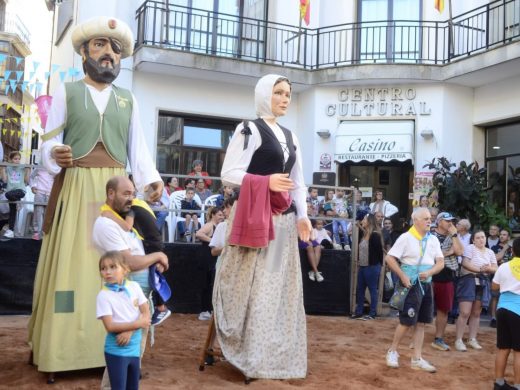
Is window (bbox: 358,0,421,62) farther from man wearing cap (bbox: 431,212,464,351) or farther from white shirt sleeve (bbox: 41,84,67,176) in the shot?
white shirt sleeve (bbox: 41,84,67,176)

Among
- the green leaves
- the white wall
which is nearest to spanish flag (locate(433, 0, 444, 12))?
the white wall

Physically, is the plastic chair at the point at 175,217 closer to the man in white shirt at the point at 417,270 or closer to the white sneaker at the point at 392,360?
the man in white shirt at the point at 417,270

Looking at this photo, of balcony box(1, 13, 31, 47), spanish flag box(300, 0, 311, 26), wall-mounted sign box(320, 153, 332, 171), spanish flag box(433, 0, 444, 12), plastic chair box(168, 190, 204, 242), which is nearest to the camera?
plastic chair box(168, 190, 204, 242)

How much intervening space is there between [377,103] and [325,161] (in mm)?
1833

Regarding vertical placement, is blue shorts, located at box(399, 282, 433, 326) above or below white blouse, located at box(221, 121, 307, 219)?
below

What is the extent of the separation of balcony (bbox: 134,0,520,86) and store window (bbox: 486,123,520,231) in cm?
186

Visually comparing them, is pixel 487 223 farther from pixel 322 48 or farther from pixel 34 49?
pixel 34 49

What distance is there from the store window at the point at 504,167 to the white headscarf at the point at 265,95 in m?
9.75

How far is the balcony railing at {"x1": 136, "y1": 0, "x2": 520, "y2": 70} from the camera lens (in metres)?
13.7

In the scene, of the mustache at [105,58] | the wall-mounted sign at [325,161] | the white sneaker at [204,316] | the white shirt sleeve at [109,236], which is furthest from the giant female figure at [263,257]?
the wall-mounted sign at [325,161]

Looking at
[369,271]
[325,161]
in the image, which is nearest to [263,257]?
[369,271]

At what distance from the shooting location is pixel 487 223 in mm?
11875

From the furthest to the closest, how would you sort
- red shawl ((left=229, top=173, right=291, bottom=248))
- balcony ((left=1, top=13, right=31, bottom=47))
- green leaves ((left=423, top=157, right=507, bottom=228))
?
balcony ((left=1, top=13, right=31, bottom=47)) → green leaves ((left=423, top=157, right=507, bottom=228)) → red shawl ((left=229, top=173, right=291, bottom=248))

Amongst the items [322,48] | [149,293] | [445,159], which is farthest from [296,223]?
[322,48]
